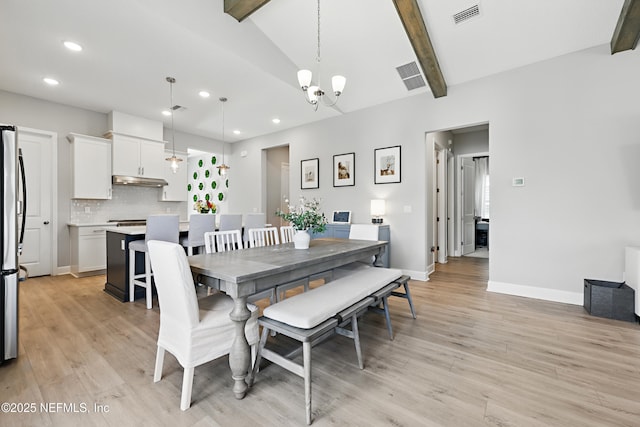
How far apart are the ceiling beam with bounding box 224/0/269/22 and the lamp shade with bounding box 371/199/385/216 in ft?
10.0

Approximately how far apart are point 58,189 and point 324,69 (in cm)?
484

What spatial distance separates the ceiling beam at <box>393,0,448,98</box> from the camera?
2871 millimetres

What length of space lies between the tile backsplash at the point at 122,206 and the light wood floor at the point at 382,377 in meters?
2.65

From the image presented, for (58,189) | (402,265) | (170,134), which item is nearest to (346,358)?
(402,265)

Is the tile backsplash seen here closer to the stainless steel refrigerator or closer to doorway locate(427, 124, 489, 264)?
the stainless steel refrigerator

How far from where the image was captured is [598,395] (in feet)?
5.48

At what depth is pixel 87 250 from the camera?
4648 millimetres

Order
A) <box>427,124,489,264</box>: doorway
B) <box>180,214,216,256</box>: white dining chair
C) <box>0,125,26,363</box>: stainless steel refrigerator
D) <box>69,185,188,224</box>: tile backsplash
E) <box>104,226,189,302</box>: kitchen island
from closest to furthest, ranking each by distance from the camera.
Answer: <box>0,125,26,363</box>: stainless steel refrigerator, <box>104,226,189,302</box>: kitchen island, <box>180,214,216,256</box>: white dining chair, <box>69,185,188,224</box>: tile backsplash, <box>427,124,489,264</box>: doorway

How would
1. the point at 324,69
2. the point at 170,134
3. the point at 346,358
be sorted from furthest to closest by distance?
the point at 170,134 < the point at 324,69 < the point at 346,358

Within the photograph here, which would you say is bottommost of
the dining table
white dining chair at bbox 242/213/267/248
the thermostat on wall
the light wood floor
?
the light wood floor

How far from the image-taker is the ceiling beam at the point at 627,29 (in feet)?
8.51

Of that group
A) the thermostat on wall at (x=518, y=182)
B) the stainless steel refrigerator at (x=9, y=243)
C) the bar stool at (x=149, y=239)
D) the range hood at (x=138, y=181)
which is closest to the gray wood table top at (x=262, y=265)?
the stainless steel refrigerator at (x=9, y=243)

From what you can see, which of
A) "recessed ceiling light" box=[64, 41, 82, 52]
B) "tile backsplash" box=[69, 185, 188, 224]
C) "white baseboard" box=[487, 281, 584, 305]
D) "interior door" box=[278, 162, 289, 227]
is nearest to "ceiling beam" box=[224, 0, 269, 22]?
"recessed ceiling light" box=[64, 41, 82, 52]

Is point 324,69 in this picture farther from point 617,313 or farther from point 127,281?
point 617,313
